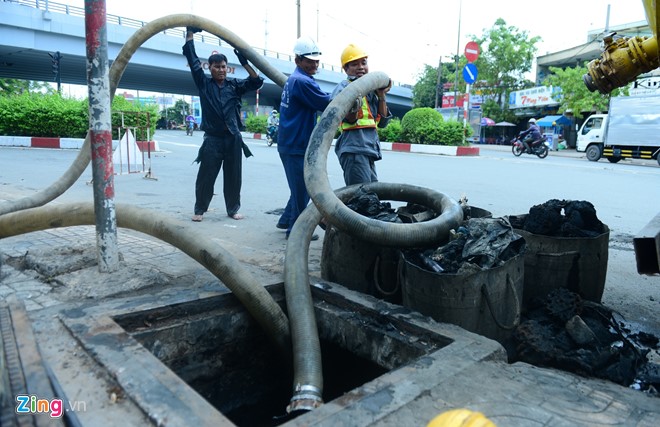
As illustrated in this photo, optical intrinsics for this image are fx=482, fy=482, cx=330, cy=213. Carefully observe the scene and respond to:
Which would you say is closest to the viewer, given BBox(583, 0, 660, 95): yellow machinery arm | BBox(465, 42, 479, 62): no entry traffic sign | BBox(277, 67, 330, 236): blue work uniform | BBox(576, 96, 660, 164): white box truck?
BBox(583, 0, 660, 95): yellow machinery arm

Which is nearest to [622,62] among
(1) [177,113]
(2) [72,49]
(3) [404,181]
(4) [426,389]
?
(4) [426,389]

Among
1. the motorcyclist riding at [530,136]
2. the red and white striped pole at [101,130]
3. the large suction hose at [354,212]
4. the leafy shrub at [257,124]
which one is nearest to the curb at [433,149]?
the motorcyclist riding at [530,136]

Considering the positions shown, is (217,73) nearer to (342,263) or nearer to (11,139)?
(342,263)

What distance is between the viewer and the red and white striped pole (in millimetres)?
2885

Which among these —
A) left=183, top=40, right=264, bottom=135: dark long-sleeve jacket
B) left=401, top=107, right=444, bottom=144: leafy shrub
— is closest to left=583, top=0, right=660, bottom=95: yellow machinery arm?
left=183, top=40, right=264, bottom=135: dark long-sleeve jacket

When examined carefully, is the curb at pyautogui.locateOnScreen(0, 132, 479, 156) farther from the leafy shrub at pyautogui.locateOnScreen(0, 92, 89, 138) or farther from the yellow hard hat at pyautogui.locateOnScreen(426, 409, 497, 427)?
the yellow hard hat at pyautogui.locateOnScreen(426, 409, 497, 427)

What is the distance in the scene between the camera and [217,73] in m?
5.18

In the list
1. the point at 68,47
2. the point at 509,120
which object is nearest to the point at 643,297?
the point at 68,47

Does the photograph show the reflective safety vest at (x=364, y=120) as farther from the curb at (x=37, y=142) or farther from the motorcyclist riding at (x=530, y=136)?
the motorcyclist riding at (x=530, y=136)

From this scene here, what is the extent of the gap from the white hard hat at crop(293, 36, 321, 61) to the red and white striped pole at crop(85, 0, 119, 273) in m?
1.68

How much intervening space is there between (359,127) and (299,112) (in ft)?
2.54

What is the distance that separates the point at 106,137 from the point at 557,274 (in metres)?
2.89

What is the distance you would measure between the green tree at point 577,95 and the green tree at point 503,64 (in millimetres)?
7285
